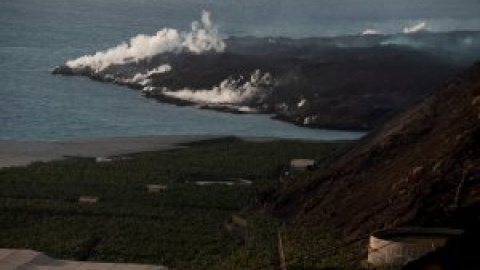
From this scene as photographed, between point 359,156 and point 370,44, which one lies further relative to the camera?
point 370,44

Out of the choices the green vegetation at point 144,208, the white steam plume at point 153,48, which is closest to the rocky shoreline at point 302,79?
the white steam plume at point 153,48

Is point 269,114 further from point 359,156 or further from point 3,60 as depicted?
point 3,60

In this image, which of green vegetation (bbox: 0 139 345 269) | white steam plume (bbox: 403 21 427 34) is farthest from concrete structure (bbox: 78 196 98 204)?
white steam plume (bbox: 403 21 427 34)

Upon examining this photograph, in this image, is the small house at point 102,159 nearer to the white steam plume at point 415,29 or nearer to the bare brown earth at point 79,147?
the bare brown earth at point 79,147

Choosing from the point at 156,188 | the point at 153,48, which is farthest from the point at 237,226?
the point at 153,48

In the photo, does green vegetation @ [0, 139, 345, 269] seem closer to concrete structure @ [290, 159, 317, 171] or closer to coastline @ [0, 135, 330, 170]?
concrete structure @ [290, 159, 317, 171]

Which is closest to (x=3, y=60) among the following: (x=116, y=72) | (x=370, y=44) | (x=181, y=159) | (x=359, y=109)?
(x=116, y=72)
